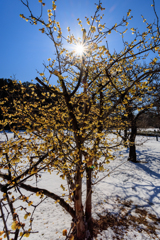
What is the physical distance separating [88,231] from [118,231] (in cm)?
115

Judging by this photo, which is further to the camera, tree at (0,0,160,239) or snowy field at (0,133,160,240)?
snowy field at (0,133,160,240)

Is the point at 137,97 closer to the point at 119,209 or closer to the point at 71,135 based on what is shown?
the point at 71,135

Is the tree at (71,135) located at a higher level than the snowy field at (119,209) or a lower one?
higher

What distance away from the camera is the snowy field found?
14.3 ft

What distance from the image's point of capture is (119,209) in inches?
219

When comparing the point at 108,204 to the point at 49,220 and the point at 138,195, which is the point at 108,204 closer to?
the point at 138,195

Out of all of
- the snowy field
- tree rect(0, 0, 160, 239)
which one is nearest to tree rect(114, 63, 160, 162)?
tree rect(0, 0, 160, 239)

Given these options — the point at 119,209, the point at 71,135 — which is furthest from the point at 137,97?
the point at 119,209

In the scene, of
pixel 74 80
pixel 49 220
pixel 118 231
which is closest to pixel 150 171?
pixel 118 231

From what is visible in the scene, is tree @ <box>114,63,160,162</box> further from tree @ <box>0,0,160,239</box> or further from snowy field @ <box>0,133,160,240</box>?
snowy field @ <box>0,133,160,240</box>

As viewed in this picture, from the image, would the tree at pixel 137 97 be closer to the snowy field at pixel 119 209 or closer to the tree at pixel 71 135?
the tree at pixel 71 135

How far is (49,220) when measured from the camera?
4.96 metres

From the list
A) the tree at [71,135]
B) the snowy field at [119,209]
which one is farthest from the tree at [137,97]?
Answer: the snowy field at [119,209]

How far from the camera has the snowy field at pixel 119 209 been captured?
14.3 feet
